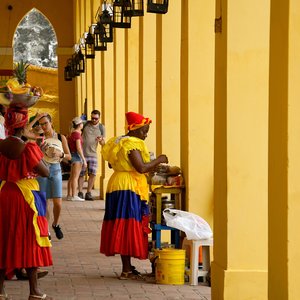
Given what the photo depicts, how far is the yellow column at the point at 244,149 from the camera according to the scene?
8.40 meters

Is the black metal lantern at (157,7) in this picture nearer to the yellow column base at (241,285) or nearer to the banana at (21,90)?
the banana at (21,90)

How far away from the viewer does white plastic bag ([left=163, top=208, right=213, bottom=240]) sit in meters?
9.59

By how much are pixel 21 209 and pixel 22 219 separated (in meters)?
0.08

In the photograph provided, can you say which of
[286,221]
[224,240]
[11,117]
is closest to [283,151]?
[286,221]

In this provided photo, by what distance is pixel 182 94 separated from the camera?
424 inches

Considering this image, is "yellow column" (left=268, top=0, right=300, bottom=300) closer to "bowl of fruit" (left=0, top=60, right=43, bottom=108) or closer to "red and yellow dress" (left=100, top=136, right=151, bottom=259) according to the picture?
"bowl of fruit" (left=0, top=60, right=43, bottom=108)

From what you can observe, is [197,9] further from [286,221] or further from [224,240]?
[286,221]

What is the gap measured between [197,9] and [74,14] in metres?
22.3

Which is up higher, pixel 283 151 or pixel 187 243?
pixel 283 151

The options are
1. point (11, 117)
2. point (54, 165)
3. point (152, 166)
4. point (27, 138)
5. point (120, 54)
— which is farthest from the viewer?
point (120, 54)

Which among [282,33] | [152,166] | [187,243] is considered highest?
[282,33]

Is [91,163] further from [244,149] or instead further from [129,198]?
[244,149]

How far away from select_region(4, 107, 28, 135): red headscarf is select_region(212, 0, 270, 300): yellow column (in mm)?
1673

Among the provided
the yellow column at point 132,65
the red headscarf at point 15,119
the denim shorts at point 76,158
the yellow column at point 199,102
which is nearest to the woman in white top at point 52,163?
the yellow column at point 199,102
